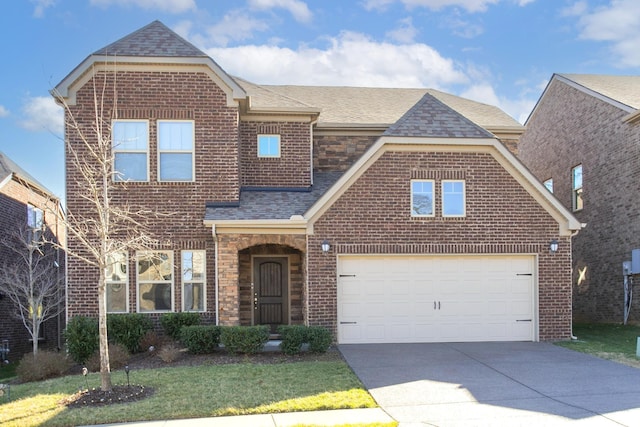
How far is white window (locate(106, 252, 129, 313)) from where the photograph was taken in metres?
13.7

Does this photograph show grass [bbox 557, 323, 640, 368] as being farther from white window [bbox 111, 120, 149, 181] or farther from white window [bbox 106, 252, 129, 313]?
white window [bbox 111, 120, 149, 181]

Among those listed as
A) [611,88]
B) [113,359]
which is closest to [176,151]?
[113,359]

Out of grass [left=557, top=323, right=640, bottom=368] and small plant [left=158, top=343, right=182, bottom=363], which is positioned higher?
small plant [left=158, top=343, right=182, bottom=363]

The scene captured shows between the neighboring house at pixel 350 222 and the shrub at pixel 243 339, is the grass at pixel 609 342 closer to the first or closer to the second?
the neighboring house at pixel 350 222

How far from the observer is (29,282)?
16516mm

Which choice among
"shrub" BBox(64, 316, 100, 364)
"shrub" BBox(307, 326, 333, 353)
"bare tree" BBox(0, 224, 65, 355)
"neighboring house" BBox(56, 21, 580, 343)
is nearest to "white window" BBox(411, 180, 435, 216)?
"neighboring house" BBox(56, 21, 580, 343)

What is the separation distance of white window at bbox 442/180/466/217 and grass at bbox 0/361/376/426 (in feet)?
16.1

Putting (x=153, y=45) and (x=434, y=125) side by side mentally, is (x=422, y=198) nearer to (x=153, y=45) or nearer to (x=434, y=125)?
(x=434, y=125)

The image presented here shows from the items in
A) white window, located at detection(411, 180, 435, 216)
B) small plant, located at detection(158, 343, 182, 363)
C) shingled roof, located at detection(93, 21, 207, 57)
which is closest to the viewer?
small plant, located at detection(158, 343, 182, 363)

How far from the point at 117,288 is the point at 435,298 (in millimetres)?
7784

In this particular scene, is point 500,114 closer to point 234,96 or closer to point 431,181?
point 431,181

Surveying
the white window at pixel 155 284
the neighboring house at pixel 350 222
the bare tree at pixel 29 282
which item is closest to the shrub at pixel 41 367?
the neighboring house at pixel 350 222

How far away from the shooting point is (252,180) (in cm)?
1546

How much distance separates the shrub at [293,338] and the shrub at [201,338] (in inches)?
59.4
